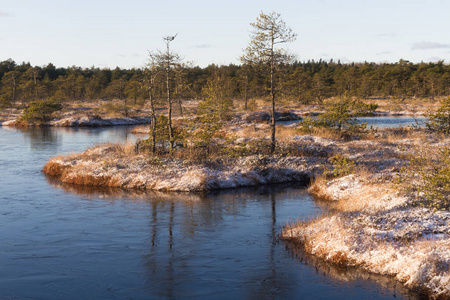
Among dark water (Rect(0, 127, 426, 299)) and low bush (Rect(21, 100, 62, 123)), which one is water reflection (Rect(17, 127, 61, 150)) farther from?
dark water (Rect(0, 127, 426, 299))

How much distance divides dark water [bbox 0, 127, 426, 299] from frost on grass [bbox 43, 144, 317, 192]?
1.26 metres

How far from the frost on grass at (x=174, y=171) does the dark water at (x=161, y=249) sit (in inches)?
49.6

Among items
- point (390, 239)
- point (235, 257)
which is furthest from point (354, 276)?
point (235, 257)

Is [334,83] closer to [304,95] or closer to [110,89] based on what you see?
[304,95]

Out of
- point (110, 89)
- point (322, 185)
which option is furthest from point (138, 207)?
point (110, 89)

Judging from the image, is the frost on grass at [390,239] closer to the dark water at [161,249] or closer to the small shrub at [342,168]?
the dark water at [161,249]

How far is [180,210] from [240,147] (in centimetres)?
921

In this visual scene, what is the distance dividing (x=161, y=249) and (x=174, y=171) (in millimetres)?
Answer: 10188

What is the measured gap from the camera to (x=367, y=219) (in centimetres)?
1393

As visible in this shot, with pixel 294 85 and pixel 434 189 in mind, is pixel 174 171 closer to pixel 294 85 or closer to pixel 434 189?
pixel 434 189

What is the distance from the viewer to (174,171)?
23.7m

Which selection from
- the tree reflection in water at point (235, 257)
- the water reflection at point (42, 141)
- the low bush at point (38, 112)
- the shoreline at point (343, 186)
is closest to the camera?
the tree reflection in water at point (235, 257)

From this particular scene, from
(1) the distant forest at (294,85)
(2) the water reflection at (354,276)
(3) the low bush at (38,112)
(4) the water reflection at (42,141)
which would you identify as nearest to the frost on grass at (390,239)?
(2) the water reflection at (354,276)

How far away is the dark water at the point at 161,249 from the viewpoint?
1083 cm
